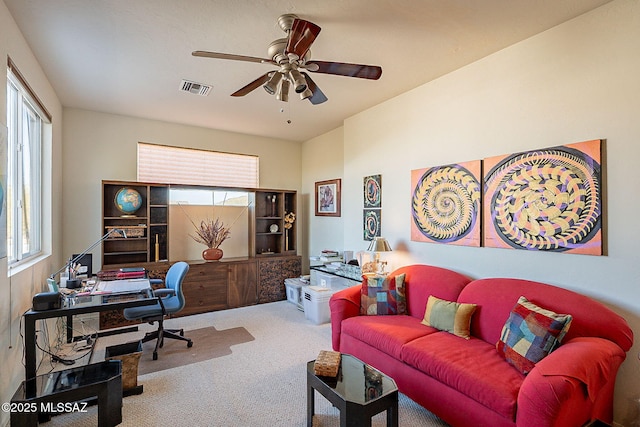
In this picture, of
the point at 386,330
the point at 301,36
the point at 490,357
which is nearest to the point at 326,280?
the point at 386,330

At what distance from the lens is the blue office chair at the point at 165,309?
322cm

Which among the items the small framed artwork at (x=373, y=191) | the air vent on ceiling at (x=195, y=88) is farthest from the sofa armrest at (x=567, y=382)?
the air vent on ceiling at (x=195, y=88)

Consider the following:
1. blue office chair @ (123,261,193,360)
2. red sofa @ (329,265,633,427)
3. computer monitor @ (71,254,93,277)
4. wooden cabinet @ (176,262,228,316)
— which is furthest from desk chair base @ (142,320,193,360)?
red sofa @ (329,265,633,427)

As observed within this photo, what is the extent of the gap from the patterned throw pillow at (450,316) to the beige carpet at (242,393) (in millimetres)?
632

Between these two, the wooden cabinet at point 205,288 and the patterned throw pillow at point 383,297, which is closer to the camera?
the patterned throw pillow at point 383,297

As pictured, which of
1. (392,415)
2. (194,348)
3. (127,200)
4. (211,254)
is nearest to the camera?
(392,415)

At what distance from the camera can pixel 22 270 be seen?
99.2 inches

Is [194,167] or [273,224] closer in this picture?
[194,167]

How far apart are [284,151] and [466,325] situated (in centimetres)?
440

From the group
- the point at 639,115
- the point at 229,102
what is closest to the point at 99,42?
the point at 229,102

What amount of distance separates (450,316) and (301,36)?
2361mm

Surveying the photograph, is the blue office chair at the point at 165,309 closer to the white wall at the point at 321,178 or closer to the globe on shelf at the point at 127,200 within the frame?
the globe on shelf at the point at 127,200

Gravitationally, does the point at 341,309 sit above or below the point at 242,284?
above

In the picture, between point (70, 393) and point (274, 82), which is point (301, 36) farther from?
point (70, 393)
